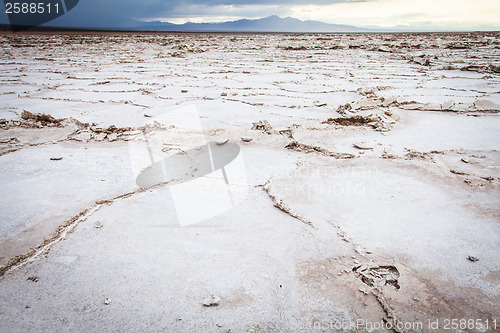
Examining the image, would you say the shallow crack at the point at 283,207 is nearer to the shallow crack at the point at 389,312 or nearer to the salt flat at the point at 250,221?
the salt flat at the point at 250,221

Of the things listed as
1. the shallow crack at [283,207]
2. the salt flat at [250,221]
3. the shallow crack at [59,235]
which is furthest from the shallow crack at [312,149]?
the shallow crack at [59,235]

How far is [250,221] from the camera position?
1.49 metres

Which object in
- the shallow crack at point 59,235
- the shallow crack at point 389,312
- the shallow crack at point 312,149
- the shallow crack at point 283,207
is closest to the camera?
the shallow crack at point 389,312

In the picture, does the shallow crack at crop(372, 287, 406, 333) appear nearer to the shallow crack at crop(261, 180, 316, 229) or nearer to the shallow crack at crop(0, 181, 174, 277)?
the shallow crack at crop(261, 180, 316, 229)

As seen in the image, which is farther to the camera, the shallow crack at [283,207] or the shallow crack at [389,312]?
the shallow crack at [283,207]

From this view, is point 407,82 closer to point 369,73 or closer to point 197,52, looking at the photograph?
point 369,73

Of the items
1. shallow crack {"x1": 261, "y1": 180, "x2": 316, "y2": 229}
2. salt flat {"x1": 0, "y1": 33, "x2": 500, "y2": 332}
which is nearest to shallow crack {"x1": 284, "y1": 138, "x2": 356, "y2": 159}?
salt flat {"x1": 0, "y1": 33, "x2": 500, "y2": 332}

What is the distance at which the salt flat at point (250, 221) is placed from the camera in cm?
104

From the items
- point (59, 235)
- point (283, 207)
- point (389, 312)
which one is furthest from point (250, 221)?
point (59, 235)

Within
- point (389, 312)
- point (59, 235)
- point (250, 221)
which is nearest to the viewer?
point (389, 312)

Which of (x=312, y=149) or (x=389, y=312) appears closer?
(x=389, y=312)

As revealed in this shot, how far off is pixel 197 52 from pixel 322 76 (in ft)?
22.9

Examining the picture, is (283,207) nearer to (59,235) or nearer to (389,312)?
(389,312)

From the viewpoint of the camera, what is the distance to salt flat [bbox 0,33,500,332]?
104 cm
